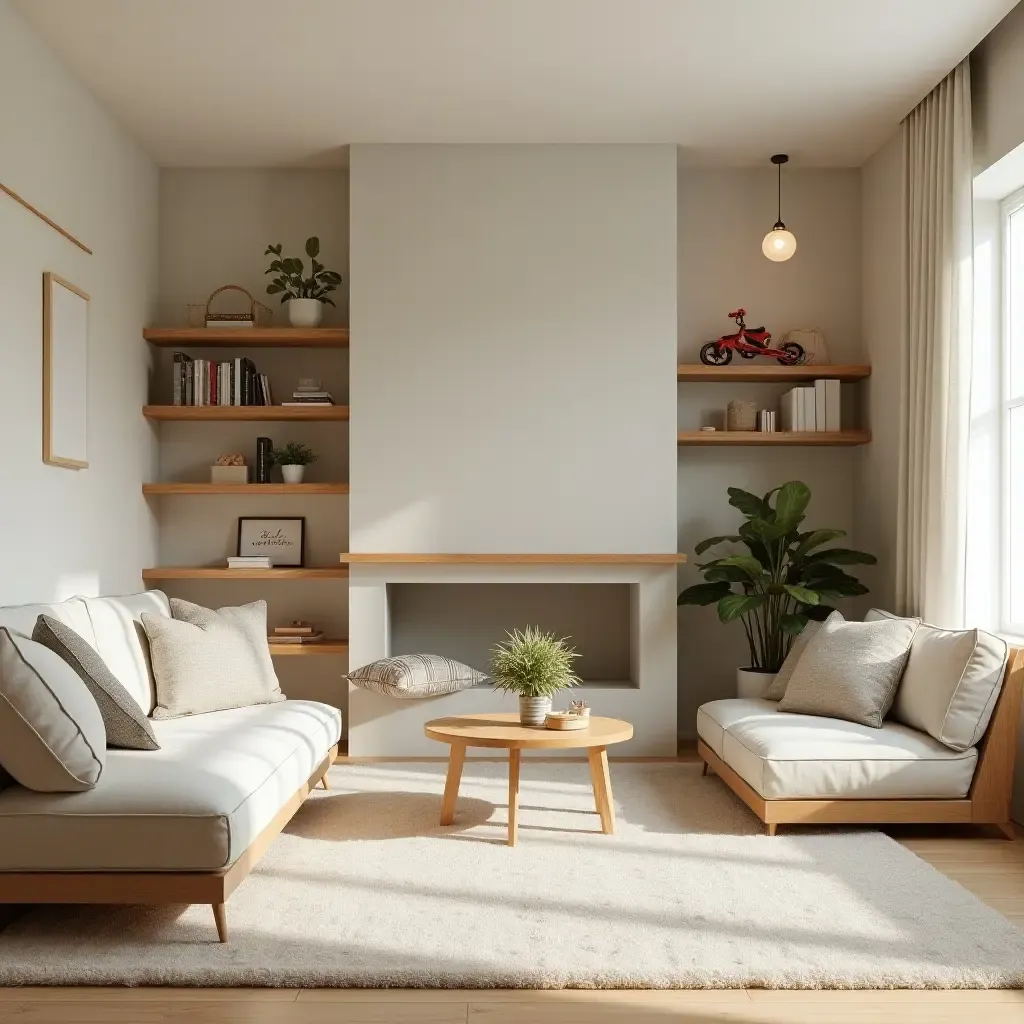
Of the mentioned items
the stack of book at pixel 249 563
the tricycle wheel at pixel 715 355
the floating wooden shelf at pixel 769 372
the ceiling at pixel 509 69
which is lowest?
the stack of book at pixel 249 563

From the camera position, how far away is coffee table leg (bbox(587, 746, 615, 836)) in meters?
4.11

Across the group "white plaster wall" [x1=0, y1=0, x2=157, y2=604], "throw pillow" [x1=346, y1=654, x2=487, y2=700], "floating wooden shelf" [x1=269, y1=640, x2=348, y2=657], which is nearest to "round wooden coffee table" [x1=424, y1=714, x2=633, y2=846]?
"throw pillow" [x1=346, y1=654, x2=487, y2=700]

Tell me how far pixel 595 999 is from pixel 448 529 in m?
3.20

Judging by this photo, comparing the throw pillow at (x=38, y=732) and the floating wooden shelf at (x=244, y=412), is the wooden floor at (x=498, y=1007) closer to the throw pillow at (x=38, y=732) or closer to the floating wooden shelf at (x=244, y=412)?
the throw pillow at (x=38, y=732)

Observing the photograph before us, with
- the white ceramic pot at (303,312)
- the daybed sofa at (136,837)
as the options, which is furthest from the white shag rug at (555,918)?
the white ceramic pot at (303,312)

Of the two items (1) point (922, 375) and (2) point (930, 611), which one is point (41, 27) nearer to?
(1) point (922, 375)

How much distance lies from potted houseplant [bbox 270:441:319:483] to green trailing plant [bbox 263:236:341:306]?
0.76m

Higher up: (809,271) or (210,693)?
(809,271)

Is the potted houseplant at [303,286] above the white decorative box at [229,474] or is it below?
above

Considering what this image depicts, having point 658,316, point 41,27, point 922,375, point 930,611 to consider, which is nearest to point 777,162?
point 658,316

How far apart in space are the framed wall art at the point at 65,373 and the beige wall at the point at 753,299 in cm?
300

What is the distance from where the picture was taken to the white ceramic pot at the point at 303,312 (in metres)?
5.80

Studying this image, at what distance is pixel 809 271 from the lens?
612 cm

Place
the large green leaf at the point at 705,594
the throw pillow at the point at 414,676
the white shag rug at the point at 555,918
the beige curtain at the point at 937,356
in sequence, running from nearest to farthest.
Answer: the white shag rug at the point at 555,918, the beige curtain at the point at 937,356, the throw pillow at the point at 414,676, the large green leaf at the point at 705,594
